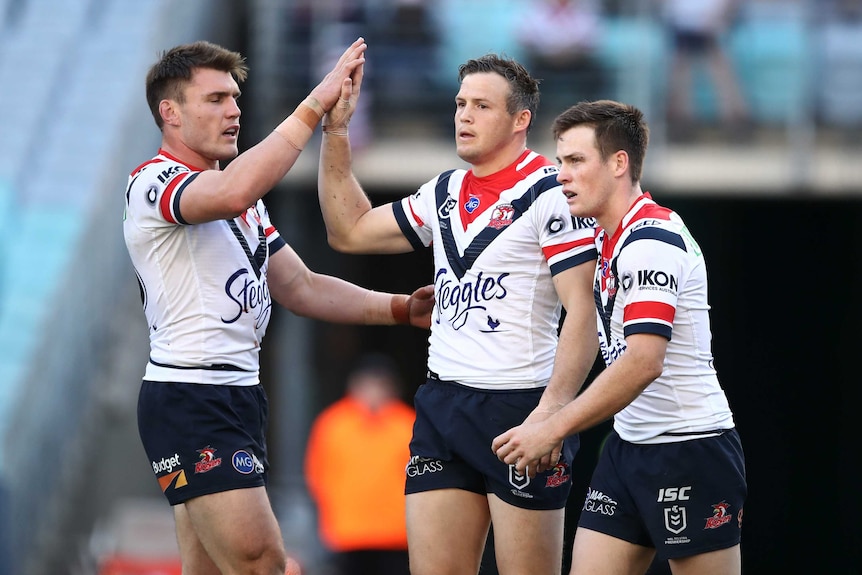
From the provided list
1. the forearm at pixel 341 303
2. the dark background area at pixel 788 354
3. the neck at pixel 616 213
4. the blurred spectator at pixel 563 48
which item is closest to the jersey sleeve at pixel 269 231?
the forearm at pixel 341 303

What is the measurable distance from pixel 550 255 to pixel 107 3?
9.12 metres

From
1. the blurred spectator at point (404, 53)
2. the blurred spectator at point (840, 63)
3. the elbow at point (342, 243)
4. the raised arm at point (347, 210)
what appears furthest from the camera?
the blurred spectator at point (404, 53)

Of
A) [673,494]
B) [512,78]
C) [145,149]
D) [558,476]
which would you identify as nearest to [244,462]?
[558,476]

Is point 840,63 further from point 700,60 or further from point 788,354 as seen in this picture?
point 788,354

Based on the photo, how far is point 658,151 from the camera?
1231cm

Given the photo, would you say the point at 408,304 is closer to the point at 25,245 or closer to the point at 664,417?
the point at 664,417

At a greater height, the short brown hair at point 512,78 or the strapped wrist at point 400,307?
the short brown hair at point 512,78

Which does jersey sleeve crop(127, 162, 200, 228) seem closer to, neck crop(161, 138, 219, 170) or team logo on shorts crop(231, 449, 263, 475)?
neck crop(161, 138, 219, 170)

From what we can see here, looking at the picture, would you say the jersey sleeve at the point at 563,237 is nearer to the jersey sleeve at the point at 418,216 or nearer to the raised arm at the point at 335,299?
the jersey sleeve at the point at 418,216

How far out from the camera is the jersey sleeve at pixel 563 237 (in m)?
→ 5.26

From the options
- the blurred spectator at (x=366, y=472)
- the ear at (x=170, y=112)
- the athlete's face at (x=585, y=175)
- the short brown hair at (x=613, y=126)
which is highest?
the ear at (x=170, y=112)

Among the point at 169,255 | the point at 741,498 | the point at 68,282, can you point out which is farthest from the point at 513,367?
the point at 68,282

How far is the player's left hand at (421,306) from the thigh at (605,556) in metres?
1.37

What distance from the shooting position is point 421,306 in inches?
237
